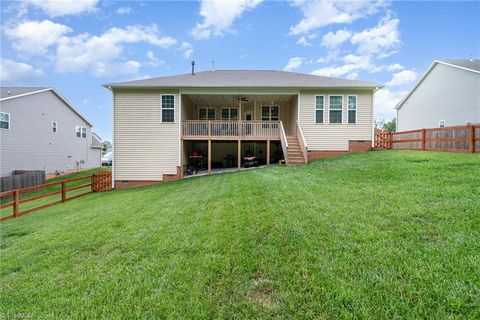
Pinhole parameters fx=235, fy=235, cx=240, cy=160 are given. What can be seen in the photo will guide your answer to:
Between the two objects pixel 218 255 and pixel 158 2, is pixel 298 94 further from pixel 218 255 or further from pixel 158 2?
pixel 218 255

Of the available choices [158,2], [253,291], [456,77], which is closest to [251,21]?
[158,2]

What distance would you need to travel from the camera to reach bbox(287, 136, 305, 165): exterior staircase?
11.9 m

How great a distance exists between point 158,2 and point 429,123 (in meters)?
21.3

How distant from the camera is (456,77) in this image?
16.2 meters

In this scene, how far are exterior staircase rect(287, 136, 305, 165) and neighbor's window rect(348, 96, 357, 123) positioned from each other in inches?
128

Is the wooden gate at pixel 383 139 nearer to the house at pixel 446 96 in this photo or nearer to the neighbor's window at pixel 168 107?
the house at pixel 446 96

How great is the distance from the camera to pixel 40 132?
63.5ft

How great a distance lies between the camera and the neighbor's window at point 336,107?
43.3 feet

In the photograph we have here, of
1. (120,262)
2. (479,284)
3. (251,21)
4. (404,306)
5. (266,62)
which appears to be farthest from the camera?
(266,62)

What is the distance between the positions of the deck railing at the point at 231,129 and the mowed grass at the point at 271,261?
28.3 ft

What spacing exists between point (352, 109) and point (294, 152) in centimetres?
428

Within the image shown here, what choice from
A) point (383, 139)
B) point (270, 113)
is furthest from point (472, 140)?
point (270, 113)

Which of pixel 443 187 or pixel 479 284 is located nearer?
pixel 479 284

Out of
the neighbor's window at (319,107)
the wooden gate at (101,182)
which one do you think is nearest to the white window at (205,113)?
the wooden gate at (101,182)
